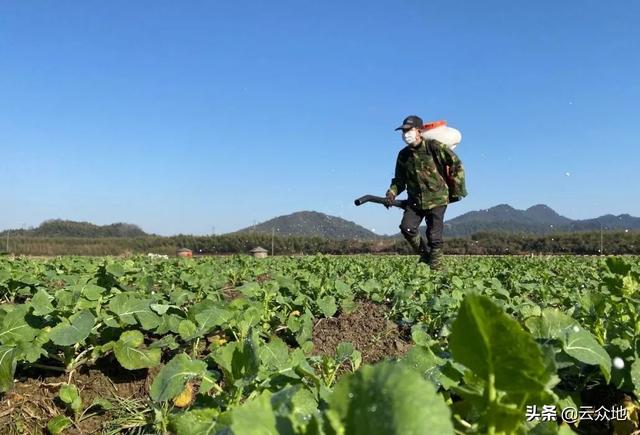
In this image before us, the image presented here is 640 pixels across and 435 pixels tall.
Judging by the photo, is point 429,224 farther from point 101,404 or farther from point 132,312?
point 101,404

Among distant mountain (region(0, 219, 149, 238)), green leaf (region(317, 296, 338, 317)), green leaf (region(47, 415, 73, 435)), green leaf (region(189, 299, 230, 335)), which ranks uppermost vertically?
distant mountain (region(0, 219, 149, 238))

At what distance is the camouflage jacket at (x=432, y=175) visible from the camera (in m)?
9.16

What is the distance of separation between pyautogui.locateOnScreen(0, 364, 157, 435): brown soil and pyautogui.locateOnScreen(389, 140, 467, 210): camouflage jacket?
6.83m

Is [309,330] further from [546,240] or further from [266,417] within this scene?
[546,240]

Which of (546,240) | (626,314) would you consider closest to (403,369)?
(626,314)

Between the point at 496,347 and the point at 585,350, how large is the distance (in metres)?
1.05

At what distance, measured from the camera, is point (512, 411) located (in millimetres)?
870

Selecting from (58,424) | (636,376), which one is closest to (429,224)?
(58,424)

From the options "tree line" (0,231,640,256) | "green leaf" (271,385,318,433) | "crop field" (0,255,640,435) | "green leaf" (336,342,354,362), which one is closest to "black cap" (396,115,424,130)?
"crop field" (0,255,640,435)

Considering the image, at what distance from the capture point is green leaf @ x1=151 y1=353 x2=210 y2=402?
1718 mm

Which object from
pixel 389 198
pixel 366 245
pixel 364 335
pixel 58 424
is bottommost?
pixel 58 424

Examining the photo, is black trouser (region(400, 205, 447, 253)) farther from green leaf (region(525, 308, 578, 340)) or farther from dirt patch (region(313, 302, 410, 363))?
green leaf (region(525, 308, 578, 340))

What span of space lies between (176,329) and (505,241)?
4081cm

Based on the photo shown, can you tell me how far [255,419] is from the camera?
83cm
